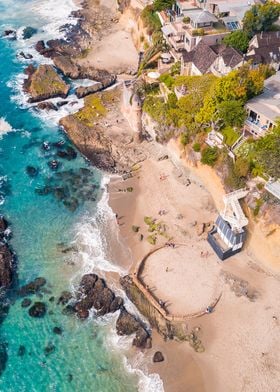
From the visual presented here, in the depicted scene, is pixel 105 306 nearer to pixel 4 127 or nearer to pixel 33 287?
pixel 33 287

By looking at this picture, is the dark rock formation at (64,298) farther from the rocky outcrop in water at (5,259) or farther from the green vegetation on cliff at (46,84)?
the green vegetation on cliff at (46,84)

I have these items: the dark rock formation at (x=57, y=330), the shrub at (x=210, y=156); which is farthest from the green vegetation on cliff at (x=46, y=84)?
the dark rock formation at (x=57, y=330)

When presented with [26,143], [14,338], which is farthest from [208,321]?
[26,143]

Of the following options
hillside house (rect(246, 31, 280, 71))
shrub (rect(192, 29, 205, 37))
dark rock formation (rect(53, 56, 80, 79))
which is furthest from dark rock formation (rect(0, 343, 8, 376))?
shrub (rect(192, 29, 205, 37))

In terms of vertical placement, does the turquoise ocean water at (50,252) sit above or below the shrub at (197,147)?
below

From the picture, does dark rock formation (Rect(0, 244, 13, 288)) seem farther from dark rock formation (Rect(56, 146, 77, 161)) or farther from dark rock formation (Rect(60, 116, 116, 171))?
dark rock formation (Rect(60, 116, 116, 171))

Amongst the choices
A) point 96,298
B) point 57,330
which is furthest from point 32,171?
point 57,330
